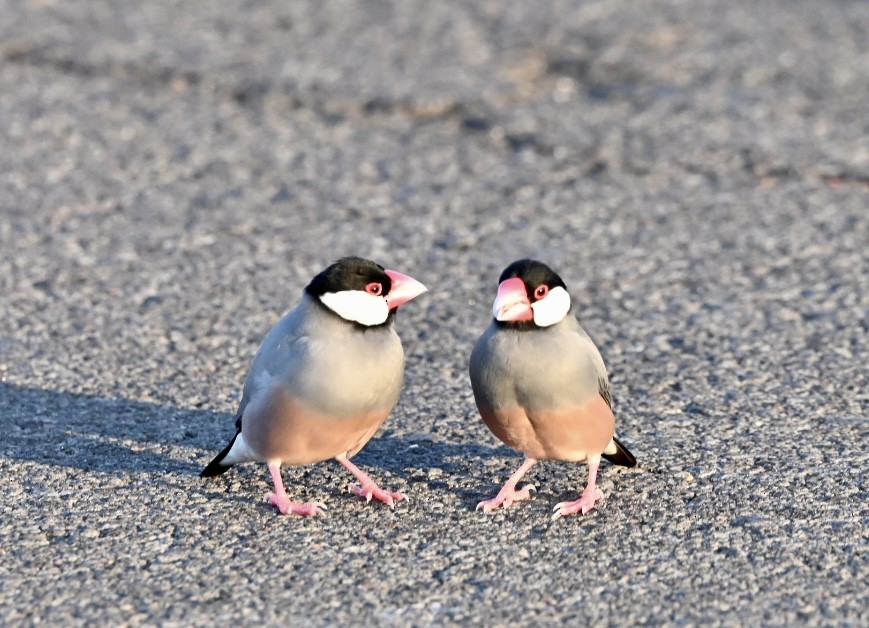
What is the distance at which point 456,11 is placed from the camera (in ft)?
35.6

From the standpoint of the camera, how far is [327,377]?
4.64 m

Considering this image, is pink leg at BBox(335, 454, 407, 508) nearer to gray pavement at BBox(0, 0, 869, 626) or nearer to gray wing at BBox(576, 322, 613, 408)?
gray pavement at BBox(0, 0, 869, 626)

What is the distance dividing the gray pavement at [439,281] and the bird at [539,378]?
24cm

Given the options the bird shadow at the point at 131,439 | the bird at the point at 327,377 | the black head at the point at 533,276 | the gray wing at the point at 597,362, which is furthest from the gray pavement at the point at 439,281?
the black head at the point at 533,276

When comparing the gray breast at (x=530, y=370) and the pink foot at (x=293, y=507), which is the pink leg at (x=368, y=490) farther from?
the gray breast at (x=530, y=370)

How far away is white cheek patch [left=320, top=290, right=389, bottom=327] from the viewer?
4734mm

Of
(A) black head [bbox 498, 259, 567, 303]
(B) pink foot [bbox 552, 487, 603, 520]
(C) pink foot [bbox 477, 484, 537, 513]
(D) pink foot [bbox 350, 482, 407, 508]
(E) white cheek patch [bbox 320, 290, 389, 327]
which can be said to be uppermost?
→ (A) black head [bbox 498, 259, 567, 303]

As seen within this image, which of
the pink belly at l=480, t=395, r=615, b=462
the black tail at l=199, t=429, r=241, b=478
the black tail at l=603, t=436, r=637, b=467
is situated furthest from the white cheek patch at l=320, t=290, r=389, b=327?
the black tail at l=603, t=436, r=637, b=467

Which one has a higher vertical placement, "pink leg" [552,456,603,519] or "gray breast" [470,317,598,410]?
"gray breast" [470,317,598,410]

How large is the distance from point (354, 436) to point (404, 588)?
0.69 metres

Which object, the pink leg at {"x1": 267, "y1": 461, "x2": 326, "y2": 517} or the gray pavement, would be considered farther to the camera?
the pink leg at {"x1": 267, "y1": 461, "x2": 326, "y2": 517}

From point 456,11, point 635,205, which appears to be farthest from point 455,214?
point 456,11

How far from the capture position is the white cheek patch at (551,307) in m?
4.66

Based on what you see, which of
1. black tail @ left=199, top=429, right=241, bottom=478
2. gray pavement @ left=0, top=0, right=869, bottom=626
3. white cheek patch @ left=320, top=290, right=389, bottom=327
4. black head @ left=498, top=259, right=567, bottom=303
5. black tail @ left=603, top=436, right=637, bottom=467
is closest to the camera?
gray pavement @ left=0, top=0, right=869, bottom=626
